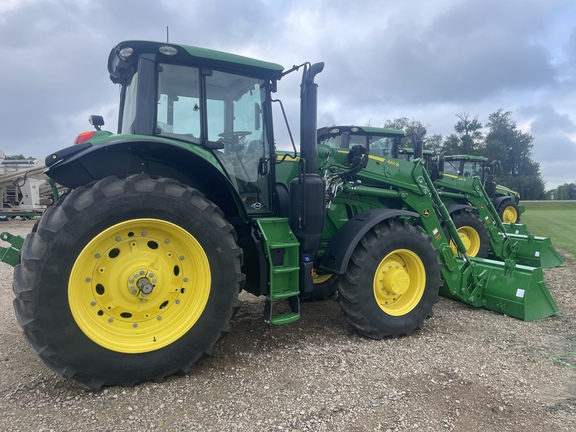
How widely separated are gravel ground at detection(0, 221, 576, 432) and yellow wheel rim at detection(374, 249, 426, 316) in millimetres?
355

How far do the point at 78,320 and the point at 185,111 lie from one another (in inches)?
76.0

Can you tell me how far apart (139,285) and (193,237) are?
537 millimetres

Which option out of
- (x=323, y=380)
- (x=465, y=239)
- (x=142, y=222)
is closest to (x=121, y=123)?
(x=142, y=222)

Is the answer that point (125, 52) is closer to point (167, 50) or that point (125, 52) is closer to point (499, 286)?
point (167, 50)

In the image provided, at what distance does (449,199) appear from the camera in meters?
9.18

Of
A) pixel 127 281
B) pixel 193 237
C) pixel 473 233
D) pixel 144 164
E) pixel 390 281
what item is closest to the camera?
pixel 127 281

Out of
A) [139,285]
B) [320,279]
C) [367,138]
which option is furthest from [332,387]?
[367,138]

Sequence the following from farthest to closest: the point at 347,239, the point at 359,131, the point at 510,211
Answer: the point at 510,211 < the point at 359,131 < the point at 347,239

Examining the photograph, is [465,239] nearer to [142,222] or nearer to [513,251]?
[513,251]

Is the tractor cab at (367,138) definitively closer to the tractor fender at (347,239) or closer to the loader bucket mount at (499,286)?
the loader bucket mount at (499,286)

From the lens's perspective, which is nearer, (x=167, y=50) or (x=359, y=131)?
(x=167, y=50)

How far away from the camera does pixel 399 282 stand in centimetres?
435

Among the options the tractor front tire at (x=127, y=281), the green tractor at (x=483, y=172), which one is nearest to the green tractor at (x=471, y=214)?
the tractor front tire at (x=127, y=281)

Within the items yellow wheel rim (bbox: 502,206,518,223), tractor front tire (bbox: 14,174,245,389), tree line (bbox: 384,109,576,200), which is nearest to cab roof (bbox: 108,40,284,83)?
tractor front tire (bbox: 14,174,245,389)
